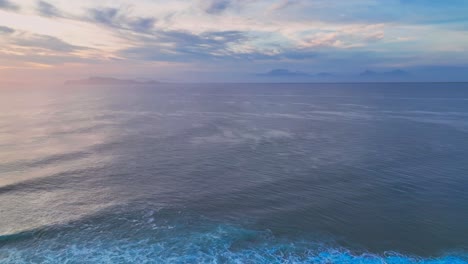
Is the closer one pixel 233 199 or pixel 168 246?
pixel 168 246

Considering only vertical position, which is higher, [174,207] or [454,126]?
[454,126]

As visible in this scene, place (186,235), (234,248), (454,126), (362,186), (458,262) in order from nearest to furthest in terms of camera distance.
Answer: (458,262), (234,248), (186,235), (362,186), (454,126)

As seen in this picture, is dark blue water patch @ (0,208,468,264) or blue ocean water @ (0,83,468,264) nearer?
dark blue water patch @ (0,208,468,264)

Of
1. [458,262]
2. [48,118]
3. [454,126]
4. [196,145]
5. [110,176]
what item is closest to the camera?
[458,262]

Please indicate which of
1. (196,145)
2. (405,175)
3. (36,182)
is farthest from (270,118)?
(36,182)

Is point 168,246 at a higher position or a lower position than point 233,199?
lower

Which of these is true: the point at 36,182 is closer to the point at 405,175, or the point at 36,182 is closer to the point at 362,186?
the point at 362,186

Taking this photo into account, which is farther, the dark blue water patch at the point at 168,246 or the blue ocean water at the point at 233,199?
the blue ocean water at the point at 233,199

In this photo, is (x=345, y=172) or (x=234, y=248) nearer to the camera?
(x=234, y=248)
